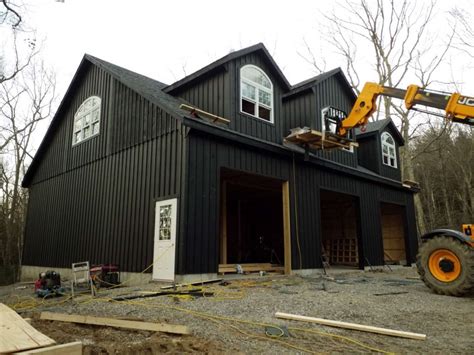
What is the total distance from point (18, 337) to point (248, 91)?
30.3ft

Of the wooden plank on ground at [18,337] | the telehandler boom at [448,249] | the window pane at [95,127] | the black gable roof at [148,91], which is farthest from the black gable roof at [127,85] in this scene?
the wooden plank on ground at [18,337]

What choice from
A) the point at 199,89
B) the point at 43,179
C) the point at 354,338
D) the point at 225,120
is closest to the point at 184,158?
the point at 225,120

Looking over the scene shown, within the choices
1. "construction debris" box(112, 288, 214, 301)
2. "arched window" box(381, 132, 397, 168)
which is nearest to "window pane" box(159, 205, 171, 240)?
"construction debris" box(112, 288, 214, 301)

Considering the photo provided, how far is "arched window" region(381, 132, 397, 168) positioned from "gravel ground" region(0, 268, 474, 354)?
33.3 ft

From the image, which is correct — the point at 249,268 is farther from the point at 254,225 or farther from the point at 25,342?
the point at 25,342

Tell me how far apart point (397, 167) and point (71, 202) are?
1511cm

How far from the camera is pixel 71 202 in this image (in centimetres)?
1310

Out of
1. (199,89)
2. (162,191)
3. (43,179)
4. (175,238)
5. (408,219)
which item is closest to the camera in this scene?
(175,238)

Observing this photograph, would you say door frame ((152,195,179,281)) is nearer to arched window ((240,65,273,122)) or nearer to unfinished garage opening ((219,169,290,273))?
arched window ((240,65,273,122))

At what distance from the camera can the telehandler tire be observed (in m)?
6.45

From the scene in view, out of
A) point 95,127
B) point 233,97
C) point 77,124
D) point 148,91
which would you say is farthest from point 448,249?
point 77,124

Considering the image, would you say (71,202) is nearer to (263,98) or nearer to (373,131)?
(263,98)

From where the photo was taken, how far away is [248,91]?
10.6m

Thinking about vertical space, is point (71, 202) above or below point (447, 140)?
below
